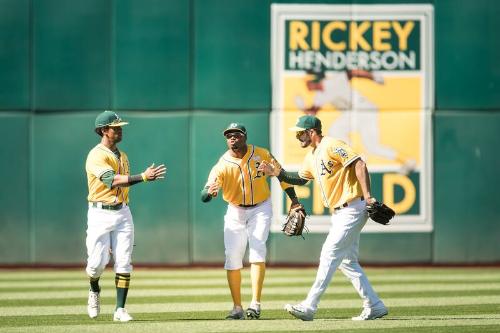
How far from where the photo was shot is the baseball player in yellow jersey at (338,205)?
9.95 metres

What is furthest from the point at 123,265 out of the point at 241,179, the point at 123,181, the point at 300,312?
the point at 300,312

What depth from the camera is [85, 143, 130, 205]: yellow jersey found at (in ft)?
34.4

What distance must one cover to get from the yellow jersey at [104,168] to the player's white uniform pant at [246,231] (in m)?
1.11

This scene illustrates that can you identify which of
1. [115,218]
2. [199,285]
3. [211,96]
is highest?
[211,96]

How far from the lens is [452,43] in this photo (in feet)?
59.9

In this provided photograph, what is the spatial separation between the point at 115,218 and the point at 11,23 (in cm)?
831

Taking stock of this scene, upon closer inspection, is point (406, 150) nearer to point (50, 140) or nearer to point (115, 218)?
point (50, 140)

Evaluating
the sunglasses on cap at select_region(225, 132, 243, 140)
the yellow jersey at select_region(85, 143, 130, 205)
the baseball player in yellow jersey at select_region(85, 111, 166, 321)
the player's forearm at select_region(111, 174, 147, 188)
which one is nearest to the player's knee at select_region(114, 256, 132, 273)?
the baseball player in yellow jersey at select_region(85, 111, 166, 321)

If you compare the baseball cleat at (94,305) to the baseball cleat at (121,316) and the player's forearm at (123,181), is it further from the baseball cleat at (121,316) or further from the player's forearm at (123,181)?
the player's forearm at (123,181)

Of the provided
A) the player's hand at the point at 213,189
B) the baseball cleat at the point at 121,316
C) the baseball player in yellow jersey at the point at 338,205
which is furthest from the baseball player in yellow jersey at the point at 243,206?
the baseball cleat at the point at 121,316

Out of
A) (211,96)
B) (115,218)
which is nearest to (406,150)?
(211,96)

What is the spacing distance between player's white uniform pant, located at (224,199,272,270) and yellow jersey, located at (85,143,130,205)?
111cm

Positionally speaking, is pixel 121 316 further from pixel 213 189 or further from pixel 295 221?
pixel 295 221

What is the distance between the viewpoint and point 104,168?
34.2 feet
